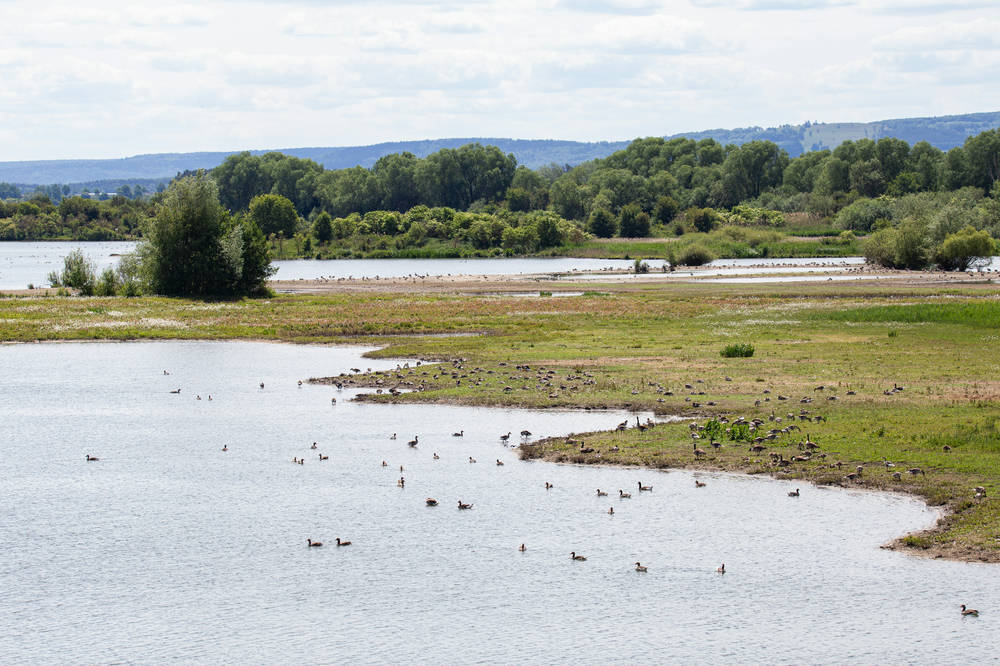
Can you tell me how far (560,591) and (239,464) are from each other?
44.5 feet

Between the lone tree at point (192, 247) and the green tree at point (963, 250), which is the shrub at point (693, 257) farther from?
the lone tree at point (192, 247)

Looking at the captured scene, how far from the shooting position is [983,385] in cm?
3781

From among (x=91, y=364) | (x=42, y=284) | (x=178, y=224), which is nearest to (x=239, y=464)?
(x=91, y=364)

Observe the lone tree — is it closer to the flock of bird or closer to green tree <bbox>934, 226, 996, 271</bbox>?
the flock of bird

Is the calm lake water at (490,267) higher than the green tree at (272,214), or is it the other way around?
the green tree at (272,214)

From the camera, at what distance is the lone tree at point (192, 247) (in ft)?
289

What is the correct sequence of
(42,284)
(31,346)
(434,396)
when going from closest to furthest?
(434,396) → (31,346) → (42,284)

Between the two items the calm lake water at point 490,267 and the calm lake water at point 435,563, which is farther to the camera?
the calm lake water at point 490,267

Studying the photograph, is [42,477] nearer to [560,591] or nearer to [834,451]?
[560,591]

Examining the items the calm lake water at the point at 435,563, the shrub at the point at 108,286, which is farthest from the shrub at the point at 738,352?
the shrub at the point at 108,286

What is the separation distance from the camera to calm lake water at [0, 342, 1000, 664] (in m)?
19.1

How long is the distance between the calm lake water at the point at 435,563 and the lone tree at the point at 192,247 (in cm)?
5448

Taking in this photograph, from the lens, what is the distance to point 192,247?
88562 mm

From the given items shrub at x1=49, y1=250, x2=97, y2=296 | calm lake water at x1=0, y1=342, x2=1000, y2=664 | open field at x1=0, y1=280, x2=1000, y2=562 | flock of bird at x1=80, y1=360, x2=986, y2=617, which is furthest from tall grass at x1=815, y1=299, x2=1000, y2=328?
shrub at x1=49, y1=250, x2=97, y2=296
